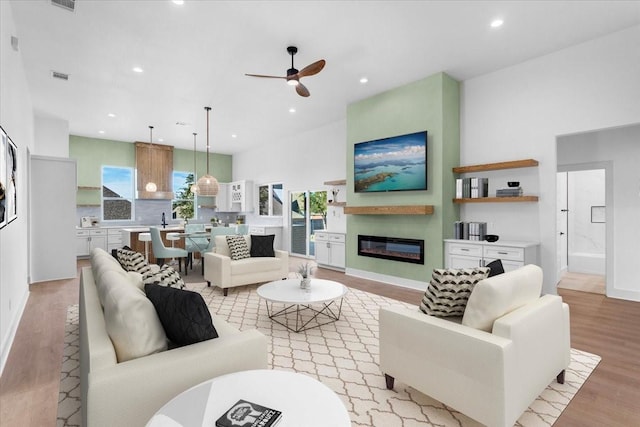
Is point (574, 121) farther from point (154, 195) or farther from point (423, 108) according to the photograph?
point (154, 195)

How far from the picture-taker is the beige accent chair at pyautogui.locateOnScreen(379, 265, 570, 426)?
5.51 feet

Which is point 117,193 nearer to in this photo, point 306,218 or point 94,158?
point 94,158

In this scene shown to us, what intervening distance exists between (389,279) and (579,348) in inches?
111

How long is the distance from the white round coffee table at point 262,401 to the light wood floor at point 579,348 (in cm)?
140

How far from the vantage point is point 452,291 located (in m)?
2.09

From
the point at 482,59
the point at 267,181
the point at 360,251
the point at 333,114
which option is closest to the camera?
the point at 482,59

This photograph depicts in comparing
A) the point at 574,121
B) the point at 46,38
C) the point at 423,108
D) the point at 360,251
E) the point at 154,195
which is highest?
the point at 46,38

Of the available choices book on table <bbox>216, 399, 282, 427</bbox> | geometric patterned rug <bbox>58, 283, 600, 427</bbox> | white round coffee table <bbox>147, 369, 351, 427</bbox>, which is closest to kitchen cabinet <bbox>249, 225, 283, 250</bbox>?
geometric patterned rug <bbox>58, 283, 600, 427</bbox>

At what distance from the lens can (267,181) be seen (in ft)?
31.6

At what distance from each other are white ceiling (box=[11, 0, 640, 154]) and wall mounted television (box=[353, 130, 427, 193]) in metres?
0.92

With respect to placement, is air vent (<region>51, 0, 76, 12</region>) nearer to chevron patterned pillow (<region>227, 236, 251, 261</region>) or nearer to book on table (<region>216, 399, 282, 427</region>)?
chevron patterned pillow (<region>227, 236, 251, 261</region>)

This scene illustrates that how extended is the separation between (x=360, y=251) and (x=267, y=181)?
4.55 metres

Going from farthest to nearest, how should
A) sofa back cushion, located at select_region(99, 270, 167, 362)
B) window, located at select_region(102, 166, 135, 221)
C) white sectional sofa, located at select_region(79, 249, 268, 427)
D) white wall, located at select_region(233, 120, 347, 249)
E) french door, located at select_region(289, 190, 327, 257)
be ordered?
window, located at select_region(102, 166, 135, 221) → french door, located at select_region(289, 190, 327, 257) → white wall, located at select_region(233, 120, 347, 249) → sofa back cushion, located at select_region(99, 270, 167, 362) → white sectional sofa, located at select_region(79, 249, 268, 427)

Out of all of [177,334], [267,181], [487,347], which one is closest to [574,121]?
[487,347]
